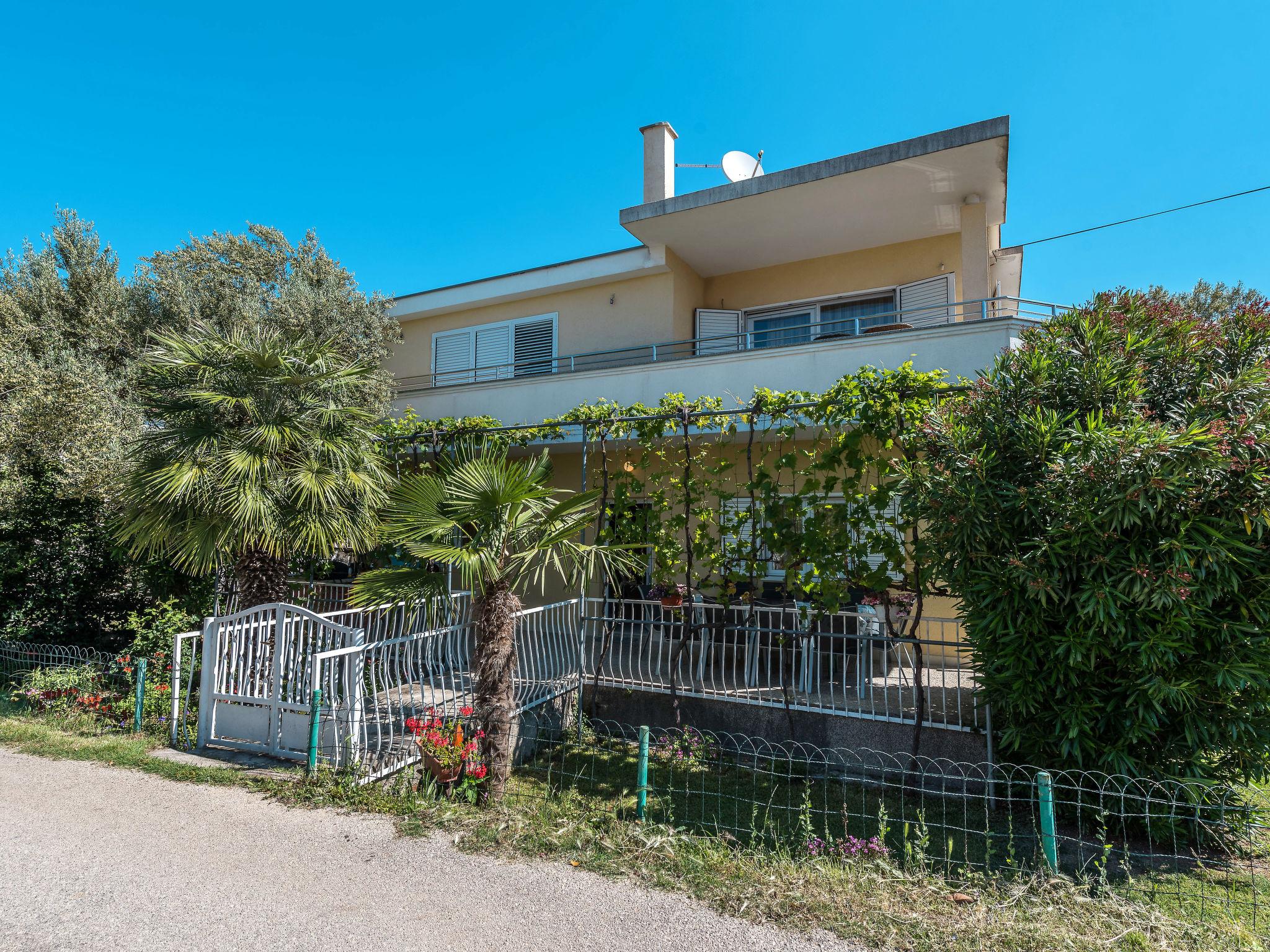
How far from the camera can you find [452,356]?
50.8 ft

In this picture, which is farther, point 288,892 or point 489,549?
point 489,549

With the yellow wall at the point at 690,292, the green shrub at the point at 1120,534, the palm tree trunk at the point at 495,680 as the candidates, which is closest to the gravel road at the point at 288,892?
the palm tree trunk at the point at 495,680

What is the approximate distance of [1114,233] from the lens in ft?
41.9

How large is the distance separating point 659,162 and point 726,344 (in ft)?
12.3

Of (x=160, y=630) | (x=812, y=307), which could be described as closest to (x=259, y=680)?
(x=160, y=630)

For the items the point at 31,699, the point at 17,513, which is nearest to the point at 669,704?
the point at 31,699

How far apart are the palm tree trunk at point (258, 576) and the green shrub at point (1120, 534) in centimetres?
697

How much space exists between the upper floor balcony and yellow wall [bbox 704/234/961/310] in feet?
1.26

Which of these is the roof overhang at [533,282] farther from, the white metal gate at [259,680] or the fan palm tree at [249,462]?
the white metal gate at [259,680]

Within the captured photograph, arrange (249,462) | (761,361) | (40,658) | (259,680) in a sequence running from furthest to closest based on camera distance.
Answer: (761,361), (40,658), (249,462), (259,680)

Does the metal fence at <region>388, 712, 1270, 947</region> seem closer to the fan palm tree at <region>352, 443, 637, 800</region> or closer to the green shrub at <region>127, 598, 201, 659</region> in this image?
the fan palm tree at <region>352, 443, 637, 800</region>

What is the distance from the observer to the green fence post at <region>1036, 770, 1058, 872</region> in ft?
13.4

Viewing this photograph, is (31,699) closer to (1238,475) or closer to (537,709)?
(537,709)

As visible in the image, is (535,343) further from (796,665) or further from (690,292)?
(796,665)
